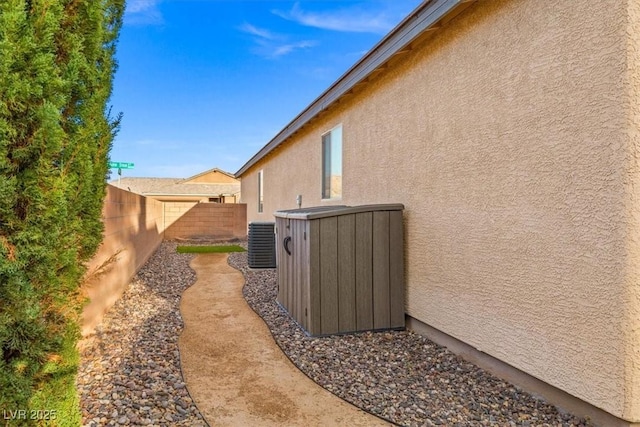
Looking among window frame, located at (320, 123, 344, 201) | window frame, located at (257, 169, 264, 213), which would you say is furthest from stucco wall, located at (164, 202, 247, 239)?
window frame, located at (320, 123, 344, 201)

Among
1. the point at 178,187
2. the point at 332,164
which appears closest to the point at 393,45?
the point at 332,164

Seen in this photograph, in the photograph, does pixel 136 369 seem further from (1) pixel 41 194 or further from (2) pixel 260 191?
(2) pixel 260 191

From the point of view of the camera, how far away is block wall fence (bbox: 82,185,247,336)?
494 centimetres

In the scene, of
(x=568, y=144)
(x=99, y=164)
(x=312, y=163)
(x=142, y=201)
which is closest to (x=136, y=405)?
(x=99, y=164)

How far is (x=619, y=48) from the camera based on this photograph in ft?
8.47

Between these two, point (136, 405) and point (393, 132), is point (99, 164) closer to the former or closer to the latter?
point (136, 405)

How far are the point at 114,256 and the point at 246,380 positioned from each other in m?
2.73

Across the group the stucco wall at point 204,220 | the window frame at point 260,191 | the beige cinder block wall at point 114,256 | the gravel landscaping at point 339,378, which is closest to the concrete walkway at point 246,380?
the gravel landscaping at point 339,378

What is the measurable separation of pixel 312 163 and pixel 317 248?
14.7 feet

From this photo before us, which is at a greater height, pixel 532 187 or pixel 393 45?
pixel 393 45

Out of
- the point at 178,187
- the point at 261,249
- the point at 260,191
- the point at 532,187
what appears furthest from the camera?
the point at 178,187

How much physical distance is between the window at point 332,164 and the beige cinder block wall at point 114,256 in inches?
152

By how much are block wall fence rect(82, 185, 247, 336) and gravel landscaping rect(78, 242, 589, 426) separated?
39 centimetres

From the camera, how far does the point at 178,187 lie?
33844 mm
